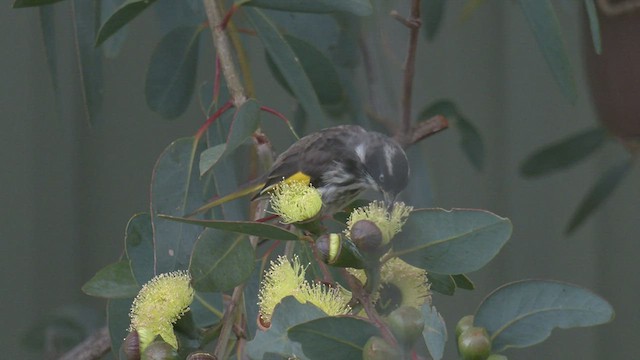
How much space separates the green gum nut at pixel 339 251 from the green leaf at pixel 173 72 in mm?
626

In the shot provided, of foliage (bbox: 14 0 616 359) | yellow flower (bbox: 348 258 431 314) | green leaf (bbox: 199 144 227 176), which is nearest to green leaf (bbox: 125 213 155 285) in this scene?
foliage (bbox: 14 0 616 359)

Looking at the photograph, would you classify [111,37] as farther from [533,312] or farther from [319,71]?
[533,312]

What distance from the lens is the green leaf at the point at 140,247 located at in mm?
783

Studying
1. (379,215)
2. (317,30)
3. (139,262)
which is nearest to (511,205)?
(317,30)

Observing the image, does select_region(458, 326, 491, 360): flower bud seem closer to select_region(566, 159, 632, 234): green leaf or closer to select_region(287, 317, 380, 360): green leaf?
select_region(287, 317, 380, 360): green leaf

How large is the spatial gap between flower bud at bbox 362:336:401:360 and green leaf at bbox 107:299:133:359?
1.31 feet

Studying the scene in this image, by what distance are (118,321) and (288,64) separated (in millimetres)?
284

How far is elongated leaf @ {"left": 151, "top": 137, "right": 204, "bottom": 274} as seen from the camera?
79 cm

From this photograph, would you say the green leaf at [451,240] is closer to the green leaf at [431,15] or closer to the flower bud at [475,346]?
the flower bud at [475,346]

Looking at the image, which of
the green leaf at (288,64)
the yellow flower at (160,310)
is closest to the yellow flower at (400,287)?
the yellow flower at (160,310)

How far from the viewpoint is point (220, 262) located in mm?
638

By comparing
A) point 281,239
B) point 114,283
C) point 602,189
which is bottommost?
point 602,189

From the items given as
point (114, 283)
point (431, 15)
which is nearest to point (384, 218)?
point (114, 283)

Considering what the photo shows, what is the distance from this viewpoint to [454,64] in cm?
175
